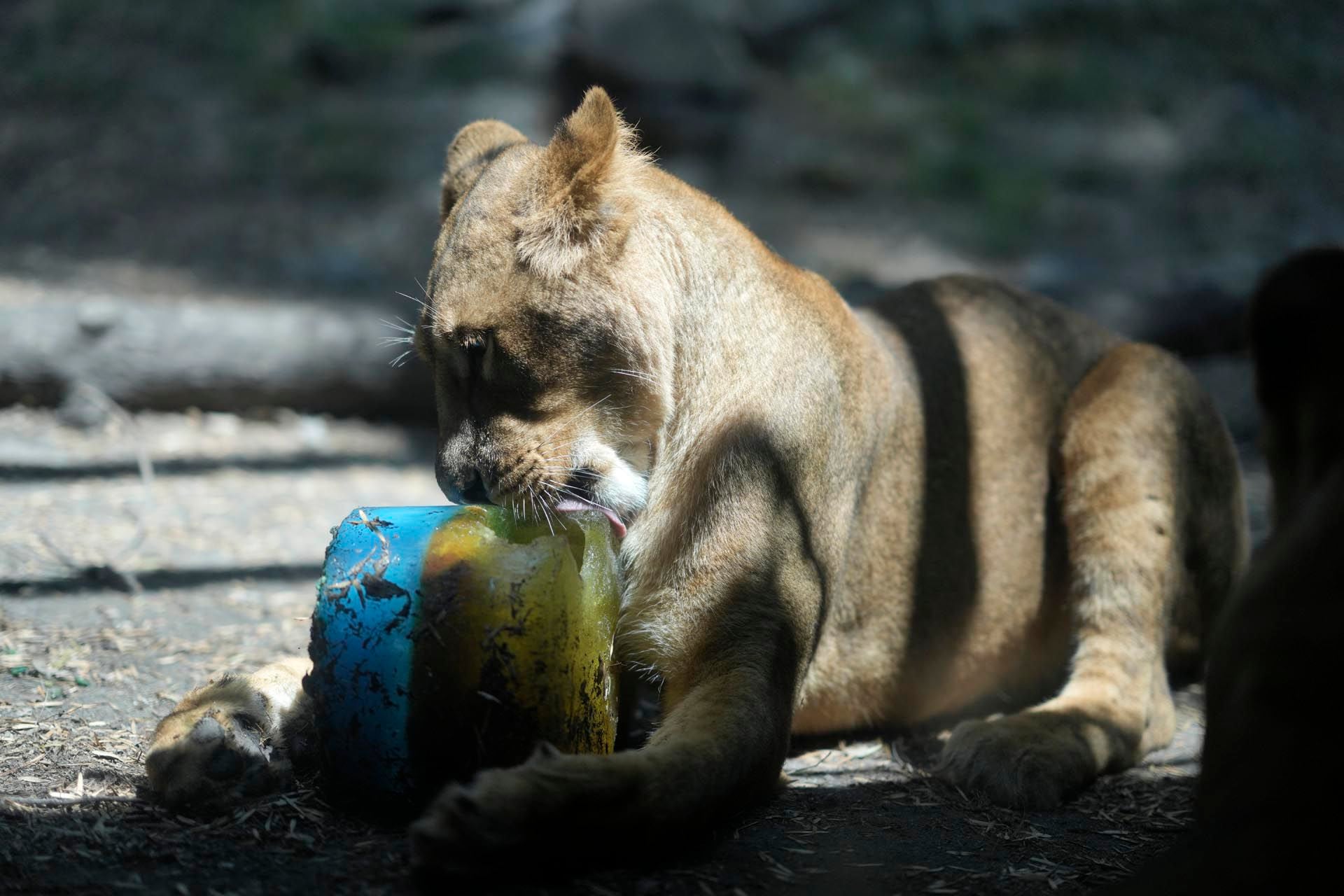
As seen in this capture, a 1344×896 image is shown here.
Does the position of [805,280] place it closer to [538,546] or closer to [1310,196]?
[538,546]

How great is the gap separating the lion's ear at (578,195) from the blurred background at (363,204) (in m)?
1.73

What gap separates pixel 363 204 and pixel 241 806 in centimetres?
983

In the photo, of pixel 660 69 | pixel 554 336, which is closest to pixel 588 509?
pixel 554 336

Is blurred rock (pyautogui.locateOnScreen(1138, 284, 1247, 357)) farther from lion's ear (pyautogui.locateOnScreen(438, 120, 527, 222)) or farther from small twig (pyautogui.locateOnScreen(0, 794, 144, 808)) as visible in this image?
small twig (pyautogui.locateOnScreen(0, 794, 144, 808))

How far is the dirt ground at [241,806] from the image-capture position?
8.56ft

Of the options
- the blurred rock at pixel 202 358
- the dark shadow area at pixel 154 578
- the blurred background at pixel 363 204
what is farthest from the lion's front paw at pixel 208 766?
the blurred rock at pixel 202 358

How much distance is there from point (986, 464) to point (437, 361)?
1.89 m

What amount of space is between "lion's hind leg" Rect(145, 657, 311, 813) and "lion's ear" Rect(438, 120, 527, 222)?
1.54 metres

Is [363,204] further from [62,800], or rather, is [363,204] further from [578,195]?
[62,800]

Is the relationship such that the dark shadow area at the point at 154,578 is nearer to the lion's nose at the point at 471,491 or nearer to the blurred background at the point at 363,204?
the blurred background at the point at 363,204

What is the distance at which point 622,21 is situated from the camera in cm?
1114

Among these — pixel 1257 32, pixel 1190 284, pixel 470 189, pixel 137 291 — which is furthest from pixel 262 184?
pixel 1257 32

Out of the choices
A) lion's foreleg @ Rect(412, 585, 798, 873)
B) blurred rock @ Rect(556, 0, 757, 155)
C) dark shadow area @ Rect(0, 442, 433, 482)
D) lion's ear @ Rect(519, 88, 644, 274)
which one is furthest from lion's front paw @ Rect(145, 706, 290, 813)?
blurred rock @ Rect(556, 0, 757, 155)

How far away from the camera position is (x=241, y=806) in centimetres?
286
